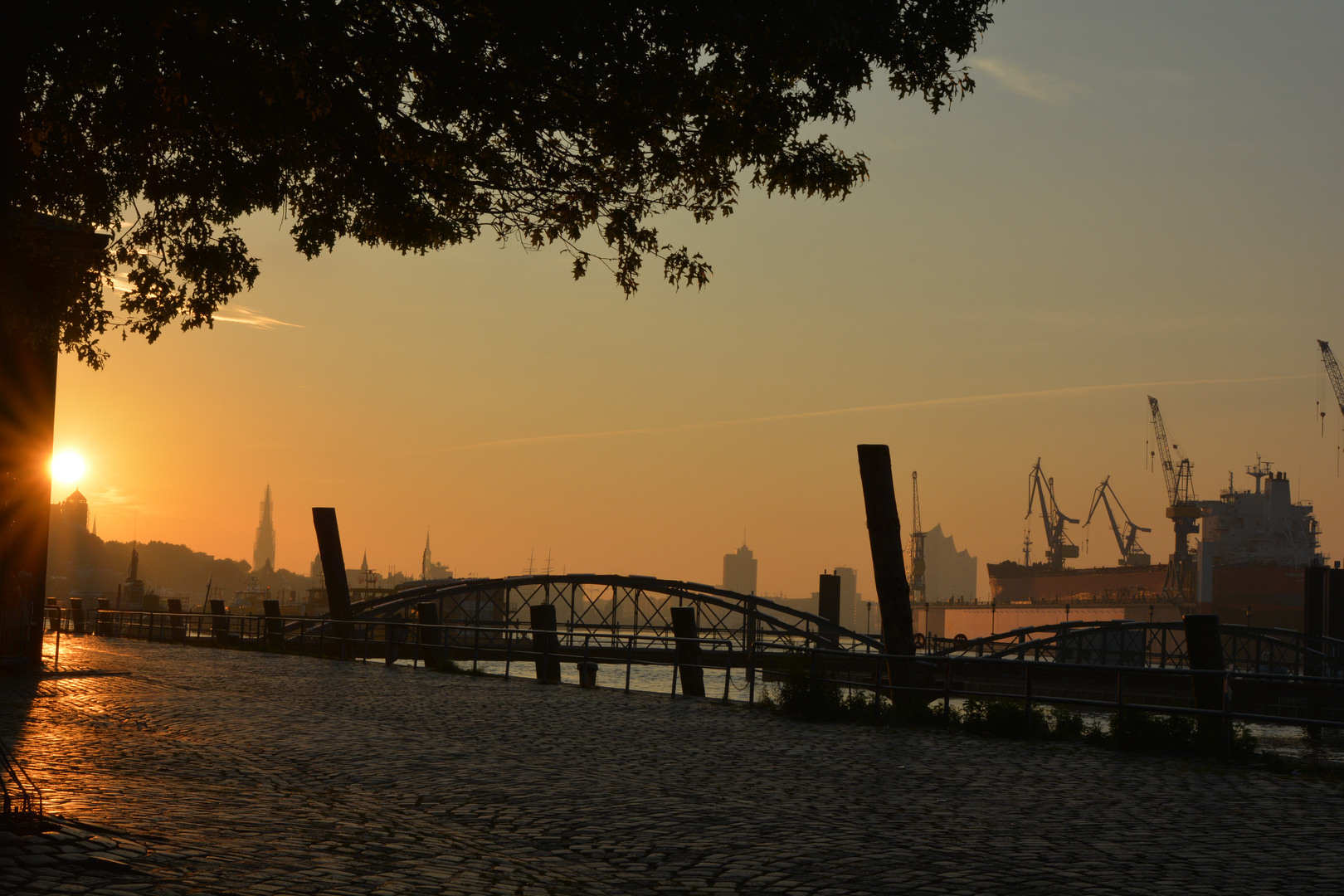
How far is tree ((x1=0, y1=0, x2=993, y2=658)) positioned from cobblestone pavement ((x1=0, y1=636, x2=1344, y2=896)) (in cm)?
424

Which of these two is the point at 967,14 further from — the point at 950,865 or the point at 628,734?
the point at 628,734

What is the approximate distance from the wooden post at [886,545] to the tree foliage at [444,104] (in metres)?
6.65

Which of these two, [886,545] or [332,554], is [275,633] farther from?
[886,545]

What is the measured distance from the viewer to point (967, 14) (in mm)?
10195

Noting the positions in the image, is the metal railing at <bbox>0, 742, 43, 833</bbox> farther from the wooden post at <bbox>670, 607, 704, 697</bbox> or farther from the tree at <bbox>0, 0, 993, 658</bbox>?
the wooden post at <bbox>670, 607, 704, 697</bbox>

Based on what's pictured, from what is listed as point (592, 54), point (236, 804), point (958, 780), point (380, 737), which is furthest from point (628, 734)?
point (592, 54)

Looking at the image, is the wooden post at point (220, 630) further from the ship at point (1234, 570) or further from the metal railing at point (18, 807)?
the ship at point (1234, 570)

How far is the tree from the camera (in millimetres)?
8711

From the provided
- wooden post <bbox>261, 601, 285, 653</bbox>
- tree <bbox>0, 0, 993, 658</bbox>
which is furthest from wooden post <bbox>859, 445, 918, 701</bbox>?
wooden post <bbox>261, 601, 285, 653</bbox>

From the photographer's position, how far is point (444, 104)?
9641 mm

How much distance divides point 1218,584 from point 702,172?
14502 cm

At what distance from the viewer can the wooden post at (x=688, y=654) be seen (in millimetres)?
20516

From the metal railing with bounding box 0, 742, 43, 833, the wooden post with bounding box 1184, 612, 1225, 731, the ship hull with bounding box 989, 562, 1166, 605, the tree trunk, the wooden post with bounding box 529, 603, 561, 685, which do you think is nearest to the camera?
the metal railing with bounding box 0, 742, 43, 833

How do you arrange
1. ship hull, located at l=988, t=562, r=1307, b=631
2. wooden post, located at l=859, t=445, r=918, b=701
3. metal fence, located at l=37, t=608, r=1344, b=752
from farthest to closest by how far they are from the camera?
1. ship hull, located at l=988, t=562, r=1307, b=631
2. wooden post, located at l=859, t=445, r=918, b=701
3. metal fence, located at l=37, t=608, r=1344, b=752
